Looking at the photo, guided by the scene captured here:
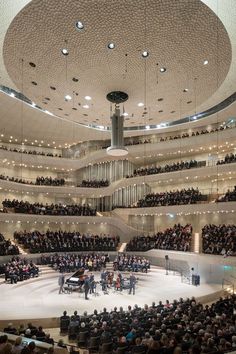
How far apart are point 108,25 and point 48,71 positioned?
152 inches

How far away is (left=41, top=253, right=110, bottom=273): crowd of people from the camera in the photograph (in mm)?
22344

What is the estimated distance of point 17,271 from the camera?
64.0 feet

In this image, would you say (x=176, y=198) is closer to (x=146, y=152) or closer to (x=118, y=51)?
(x=146, y=152)

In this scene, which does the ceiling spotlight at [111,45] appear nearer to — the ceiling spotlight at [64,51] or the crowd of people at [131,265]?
the ceiling spotlight at [64,51]

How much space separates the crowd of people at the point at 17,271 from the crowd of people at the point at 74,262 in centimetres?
205

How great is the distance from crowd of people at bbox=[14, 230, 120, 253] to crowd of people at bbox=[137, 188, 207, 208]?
14.1 ft

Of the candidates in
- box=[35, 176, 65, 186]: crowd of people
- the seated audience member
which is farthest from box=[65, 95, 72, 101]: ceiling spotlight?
box=[35, 176, 65, 186]: crowd of people

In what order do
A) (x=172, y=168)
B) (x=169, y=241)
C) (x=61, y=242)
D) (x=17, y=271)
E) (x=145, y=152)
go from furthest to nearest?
(x=145, y=152)
(x=172, y=168)
(x=61, y=242)
(x=169, y=241)
(x=17, y=271)

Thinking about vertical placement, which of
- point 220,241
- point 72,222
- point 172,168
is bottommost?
point 220,241

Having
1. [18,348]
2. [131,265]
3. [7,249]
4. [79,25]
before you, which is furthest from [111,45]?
[7,249]

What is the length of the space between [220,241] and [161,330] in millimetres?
13481

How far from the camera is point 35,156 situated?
33.2 meters

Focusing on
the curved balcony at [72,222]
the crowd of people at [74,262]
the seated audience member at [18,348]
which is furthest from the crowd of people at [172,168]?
the seated audience member at [18,348]

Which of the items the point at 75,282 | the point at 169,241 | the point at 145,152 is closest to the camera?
the point at 75,282
